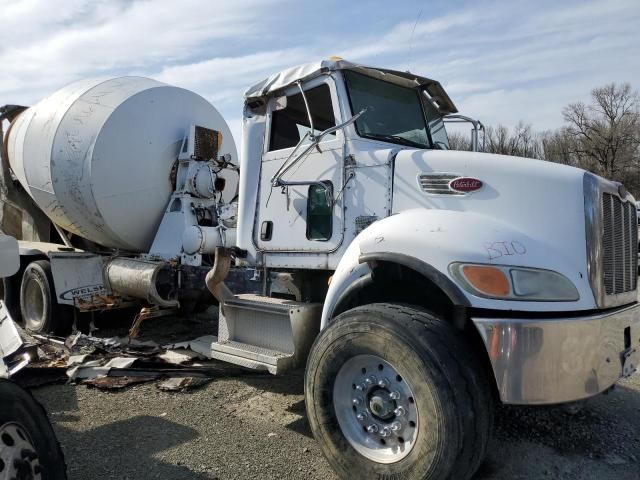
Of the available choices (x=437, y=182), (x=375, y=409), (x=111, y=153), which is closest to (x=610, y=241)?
(x=437, y=182)

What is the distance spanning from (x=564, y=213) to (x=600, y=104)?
52.8 meters

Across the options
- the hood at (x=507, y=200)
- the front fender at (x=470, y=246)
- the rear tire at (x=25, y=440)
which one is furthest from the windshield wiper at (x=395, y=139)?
the rear tire at (x=25, y=440)

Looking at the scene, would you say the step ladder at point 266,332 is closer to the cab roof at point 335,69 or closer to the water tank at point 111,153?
the cab roof at point 335,69

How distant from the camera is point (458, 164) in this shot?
3.68 metres

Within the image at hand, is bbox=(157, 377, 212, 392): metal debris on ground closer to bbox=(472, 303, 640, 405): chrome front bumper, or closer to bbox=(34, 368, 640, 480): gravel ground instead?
bbox=(34, 368, 640, 480): gravel ground

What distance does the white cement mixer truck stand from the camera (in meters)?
2.94

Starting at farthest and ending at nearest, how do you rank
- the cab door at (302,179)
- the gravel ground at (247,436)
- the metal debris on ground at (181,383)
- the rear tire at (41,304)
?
the rear tire at (41,304)
the metal debris on ground at (181,383)
the cab door at (302,179)
the gravel ground at (247,436)

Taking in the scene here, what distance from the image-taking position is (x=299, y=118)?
4.77 m

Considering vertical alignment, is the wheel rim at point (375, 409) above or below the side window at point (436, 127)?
below

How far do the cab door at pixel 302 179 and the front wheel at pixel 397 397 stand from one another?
1.17 metres

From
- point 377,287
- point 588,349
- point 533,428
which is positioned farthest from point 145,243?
point 588,349

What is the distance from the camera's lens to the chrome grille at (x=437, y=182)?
3674 millimetres

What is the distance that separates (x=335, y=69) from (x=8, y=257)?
9.15 feet

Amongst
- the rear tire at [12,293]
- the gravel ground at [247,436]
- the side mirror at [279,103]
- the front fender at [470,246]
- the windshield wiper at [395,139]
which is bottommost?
the gravel ground at [247,436]
